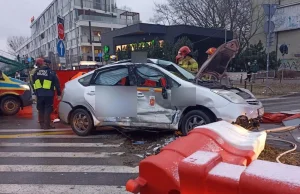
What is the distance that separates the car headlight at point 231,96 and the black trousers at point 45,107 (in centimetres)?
456

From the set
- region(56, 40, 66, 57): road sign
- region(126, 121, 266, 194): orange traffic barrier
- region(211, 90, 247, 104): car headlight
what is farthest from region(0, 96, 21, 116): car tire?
region(126, 121, 266, 194): orange traffic barrier

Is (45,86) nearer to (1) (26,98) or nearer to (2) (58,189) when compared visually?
(1) (26,98)

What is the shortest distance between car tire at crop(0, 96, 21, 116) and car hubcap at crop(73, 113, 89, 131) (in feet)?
17.0

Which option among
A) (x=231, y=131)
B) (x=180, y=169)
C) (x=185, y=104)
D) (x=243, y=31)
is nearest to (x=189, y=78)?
(x=185, y=104)

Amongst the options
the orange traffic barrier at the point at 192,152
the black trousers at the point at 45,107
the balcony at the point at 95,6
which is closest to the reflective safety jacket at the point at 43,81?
the black trousers at the point at 45,107

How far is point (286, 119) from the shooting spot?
24.4ft

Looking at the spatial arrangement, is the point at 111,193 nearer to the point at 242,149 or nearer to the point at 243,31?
the point at 242,149

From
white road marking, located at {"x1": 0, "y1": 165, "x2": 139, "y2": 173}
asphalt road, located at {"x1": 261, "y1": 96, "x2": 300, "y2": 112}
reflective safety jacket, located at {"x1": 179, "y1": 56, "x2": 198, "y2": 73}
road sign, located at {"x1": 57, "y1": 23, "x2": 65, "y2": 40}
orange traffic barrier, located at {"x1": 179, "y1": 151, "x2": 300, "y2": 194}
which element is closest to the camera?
orange traffic barrier, located at {"x1": 179, "y1": 151, "x2": 300, "y2": 194}

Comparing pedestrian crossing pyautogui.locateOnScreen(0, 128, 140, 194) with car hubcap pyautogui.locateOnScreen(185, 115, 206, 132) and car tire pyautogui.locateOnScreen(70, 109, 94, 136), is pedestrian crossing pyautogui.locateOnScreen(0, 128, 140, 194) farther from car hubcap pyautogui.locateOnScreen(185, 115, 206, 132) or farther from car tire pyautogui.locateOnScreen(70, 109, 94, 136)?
car hubcap pyautogui.locateOnScreen(185, 115, 206, 132)

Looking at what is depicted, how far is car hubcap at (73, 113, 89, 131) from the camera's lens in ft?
24.3

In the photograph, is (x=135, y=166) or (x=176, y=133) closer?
(x=135, y=166)

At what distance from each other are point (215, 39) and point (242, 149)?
3095 centimetres

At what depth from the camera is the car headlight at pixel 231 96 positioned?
610cm

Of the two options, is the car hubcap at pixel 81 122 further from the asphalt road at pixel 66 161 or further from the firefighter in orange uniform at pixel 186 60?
the firefighter in orange uniform at pixel 186 60
